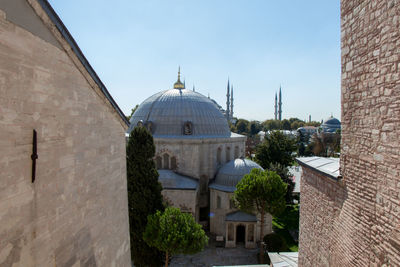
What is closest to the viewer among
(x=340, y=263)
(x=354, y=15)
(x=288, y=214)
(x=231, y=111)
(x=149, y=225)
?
(x=354, y=15)

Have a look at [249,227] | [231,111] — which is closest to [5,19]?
[249,227]

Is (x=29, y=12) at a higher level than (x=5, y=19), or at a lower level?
higher

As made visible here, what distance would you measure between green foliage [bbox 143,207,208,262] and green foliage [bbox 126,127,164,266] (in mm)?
933

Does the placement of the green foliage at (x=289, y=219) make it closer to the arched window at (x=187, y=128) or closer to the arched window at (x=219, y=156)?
the arched window at (x=219, y=156)

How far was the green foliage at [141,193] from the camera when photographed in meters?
11.0

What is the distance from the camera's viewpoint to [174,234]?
9.55 meters

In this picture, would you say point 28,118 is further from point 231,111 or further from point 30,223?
point 231,111

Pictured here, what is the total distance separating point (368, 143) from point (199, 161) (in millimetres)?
13754

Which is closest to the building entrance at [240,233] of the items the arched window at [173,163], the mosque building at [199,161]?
the mosque building at [199,161]

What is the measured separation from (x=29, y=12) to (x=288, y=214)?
1912 centimetres

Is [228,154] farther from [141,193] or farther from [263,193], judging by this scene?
[141,193]

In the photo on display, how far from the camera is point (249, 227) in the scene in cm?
1484

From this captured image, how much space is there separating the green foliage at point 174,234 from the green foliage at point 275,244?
4.89 m

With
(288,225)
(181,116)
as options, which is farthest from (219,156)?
(288,225)
